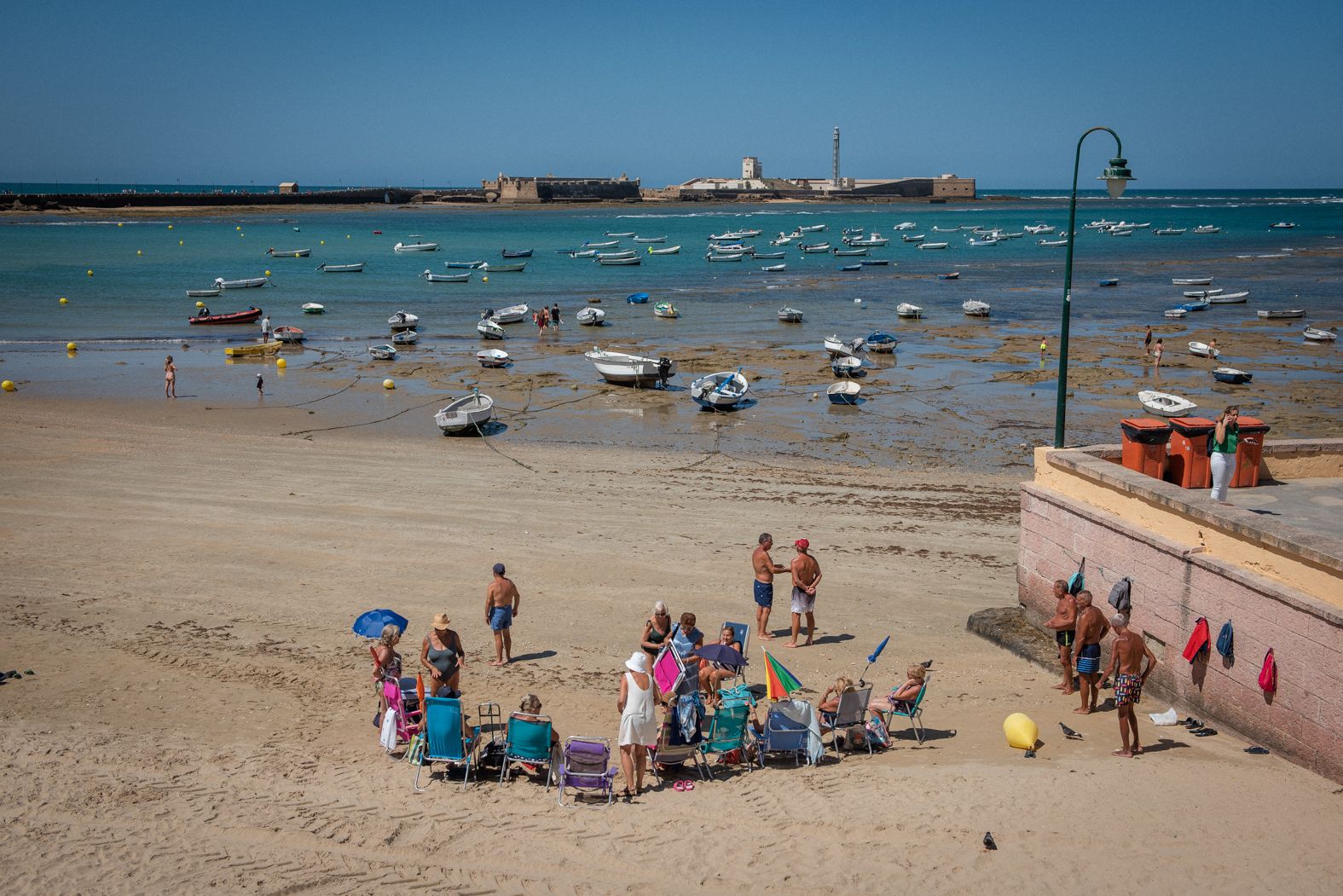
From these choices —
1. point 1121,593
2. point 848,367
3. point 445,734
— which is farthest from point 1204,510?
point 848,367

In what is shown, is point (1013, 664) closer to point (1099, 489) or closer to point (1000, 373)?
point (1099, 489)

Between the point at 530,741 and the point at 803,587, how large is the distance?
4431 millimetres

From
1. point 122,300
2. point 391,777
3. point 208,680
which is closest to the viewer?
point 391,777

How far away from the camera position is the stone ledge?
28.7ft

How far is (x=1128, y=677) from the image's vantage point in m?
9.32

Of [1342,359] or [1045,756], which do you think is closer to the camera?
[1045,756]

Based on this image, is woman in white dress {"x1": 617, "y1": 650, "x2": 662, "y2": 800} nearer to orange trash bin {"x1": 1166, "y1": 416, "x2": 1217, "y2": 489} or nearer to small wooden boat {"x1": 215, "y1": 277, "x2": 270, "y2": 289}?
orange trash bin {"x1": 1166, "y1": 416, "x2": 1217, "y2": 489}

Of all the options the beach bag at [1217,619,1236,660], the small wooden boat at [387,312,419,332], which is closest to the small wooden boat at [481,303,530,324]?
the small wooden boat at [387,312,419,332]

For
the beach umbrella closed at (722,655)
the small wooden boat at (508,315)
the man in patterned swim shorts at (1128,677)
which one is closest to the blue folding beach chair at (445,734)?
the beach umbrella closed at (722,655)

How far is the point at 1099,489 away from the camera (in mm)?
11750

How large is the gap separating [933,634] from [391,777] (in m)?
6.86

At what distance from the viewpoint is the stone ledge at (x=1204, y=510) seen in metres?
8.73

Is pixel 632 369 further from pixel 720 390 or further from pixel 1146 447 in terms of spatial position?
pixel 1146 447

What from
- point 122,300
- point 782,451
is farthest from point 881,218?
point 782,451
